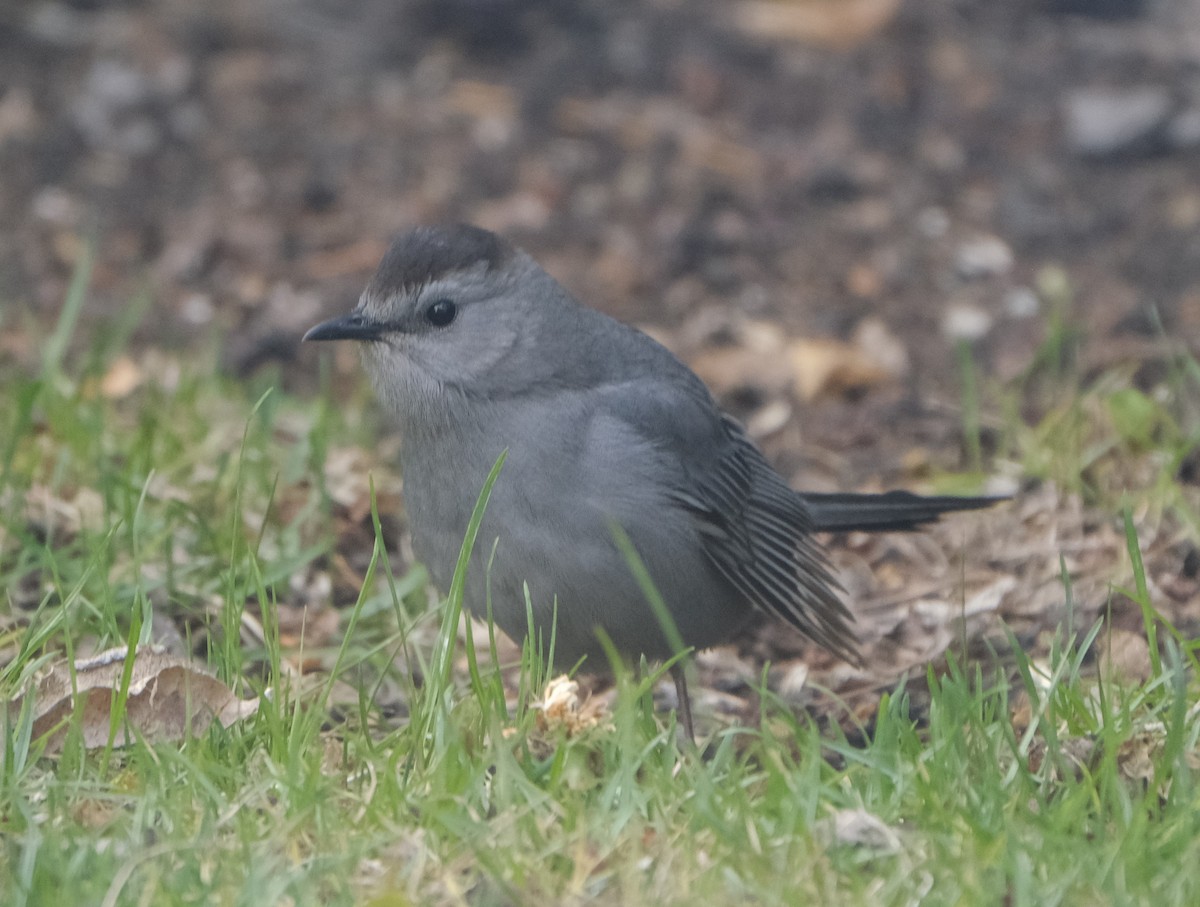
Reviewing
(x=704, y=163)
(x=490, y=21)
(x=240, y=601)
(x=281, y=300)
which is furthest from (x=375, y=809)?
(x=490, y=21)

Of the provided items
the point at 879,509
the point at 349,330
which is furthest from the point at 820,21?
the point at 349,330

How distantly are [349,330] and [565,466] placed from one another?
0.73 metres

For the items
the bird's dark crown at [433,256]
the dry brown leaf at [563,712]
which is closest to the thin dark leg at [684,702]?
the dry brown leaf at [563,712]

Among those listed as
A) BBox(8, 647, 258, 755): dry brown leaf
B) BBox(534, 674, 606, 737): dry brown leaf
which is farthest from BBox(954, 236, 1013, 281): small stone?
BBox(8, 647, 258, 755): dry brown leaf

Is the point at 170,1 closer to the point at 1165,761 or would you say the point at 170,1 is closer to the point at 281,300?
the point at 281,300

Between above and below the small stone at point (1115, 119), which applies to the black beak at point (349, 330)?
above

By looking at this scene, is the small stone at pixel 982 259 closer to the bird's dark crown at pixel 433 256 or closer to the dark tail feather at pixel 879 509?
the dark tail feather at pixel 879 509

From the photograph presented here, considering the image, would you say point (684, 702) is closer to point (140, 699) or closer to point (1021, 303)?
point (140, 699)

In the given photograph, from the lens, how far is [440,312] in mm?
4633

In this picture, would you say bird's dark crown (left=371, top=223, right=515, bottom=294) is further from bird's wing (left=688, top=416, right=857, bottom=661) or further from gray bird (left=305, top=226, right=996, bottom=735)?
bird's wing (left=688, top=416, right=857, bottom=661)

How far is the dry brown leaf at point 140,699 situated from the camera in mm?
3742

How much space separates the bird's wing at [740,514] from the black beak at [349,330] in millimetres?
707

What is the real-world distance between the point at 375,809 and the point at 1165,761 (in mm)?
1564

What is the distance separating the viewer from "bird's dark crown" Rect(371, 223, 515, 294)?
459 centimetres
